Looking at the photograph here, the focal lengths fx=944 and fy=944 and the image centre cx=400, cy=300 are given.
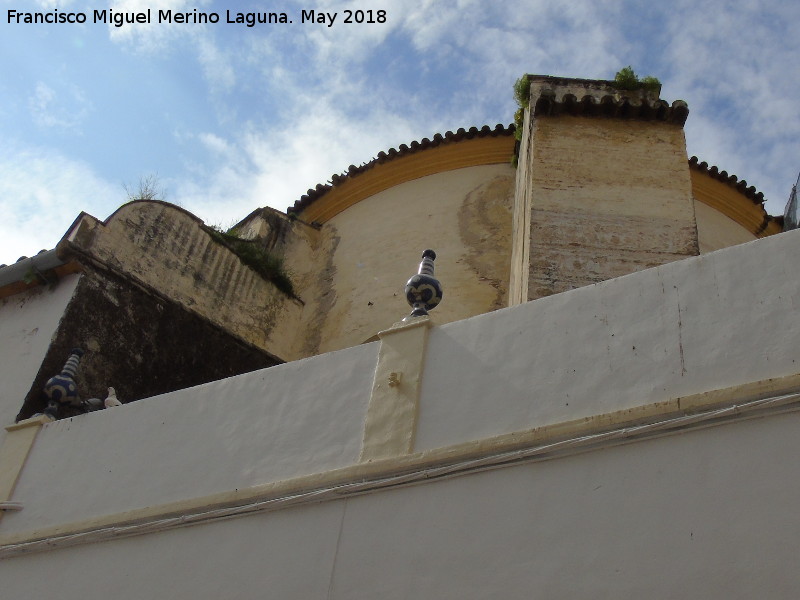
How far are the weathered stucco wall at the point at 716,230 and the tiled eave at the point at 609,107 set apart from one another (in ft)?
5.22

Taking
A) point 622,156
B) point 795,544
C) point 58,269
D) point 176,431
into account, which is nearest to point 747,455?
point 795,544

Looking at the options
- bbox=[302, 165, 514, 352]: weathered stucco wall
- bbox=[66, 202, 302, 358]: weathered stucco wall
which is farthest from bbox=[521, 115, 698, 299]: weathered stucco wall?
bbox=[66, 202, 302, 358]: weathered stucco wall

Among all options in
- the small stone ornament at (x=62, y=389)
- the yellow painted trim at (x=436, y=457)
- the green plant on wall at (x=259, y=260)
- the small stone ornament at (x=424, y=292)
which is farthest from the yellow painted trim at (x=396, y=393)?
the green plant on wall at (x=259, y=260)

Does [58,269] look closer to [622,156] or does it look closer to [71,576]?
[71,576]

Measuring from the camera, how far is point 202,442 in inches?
241

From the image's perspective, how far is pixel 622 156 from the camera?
383 inches

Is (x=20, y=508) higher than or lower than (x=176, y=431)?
lower

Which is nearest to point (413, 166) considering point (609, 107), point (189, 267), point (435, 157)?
point (435, 157)

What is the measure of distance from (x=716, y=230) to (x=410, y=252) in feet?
12.2

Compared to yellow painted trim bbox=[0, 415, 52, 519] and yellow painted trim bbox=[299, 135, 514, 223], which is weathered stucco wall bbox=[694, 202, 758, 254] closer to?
yellow painted trim bbox=[299, 135, 514, 223]

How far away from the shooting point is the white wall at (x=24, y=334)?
7918mm

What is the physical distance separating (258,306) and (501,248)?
297 centimetres

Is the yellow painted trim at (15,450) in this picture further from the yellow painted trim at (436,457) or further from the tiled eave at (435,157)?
the tiled eave at (435,157)

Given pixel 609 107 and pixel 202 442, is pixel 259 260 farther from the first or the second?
pixel 202 442
